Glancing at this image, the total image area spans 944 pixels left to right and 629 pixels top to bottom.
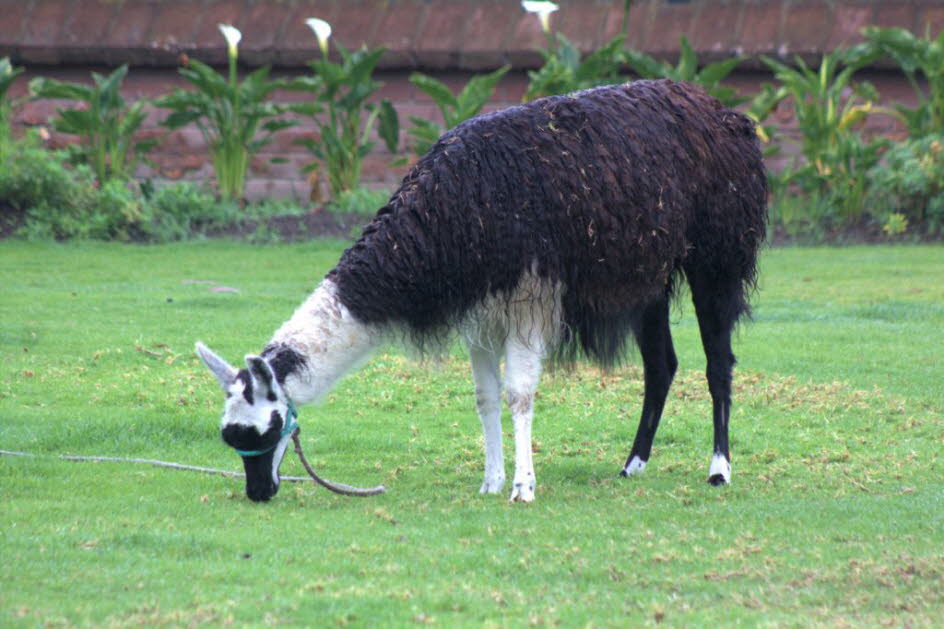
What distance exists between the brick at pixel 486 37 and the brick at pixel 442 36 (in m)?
0.10

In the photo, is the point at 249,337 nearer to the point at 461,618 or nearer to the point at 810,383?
the point at 810,383

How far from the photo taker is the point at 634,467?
22.7ft

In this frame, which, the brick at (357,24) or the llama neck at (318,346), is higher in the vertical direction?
the brick at (357,24)

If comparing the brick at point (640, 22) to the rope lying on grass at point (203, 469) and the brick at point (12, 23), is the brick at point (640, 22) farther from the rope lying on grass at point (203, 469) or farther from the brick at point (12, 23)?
the rope lying on grass at point (203, 469)

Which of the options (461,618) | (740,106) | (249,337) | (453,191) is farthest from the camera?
(740,106)

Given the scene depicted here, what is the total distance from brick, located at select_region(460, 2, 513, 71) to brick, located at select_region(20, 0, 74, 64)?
4950mm

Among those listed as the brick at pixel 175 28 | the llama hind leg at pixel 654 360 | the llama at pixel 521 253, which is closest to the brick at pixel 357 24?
the brick at pixel 175 28

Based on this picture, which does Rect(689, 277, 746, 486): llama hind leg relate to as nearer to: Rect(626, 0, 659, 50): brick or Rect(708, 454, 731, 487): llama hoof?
Rect(708, 454, 731, 487): llama hoof

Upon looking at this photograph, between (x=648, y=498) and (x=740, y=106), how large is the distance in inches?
435

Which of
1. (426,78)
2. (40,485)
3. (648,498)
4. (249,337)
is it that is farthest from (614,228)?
(426,78)

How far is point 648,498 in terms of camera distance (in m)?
6.29

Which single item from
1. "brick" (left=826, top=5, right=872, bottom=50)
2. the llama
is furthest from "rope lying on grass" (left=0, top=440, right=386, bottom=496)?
"brick" (left=826, top=5, right=872, bottom=50)

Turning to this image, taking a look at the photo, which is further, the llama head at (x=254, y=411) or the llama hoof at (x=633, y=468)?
the llama hoof at (x=633, y=468)

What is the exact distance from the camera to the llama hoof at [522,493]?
6.14 meters
